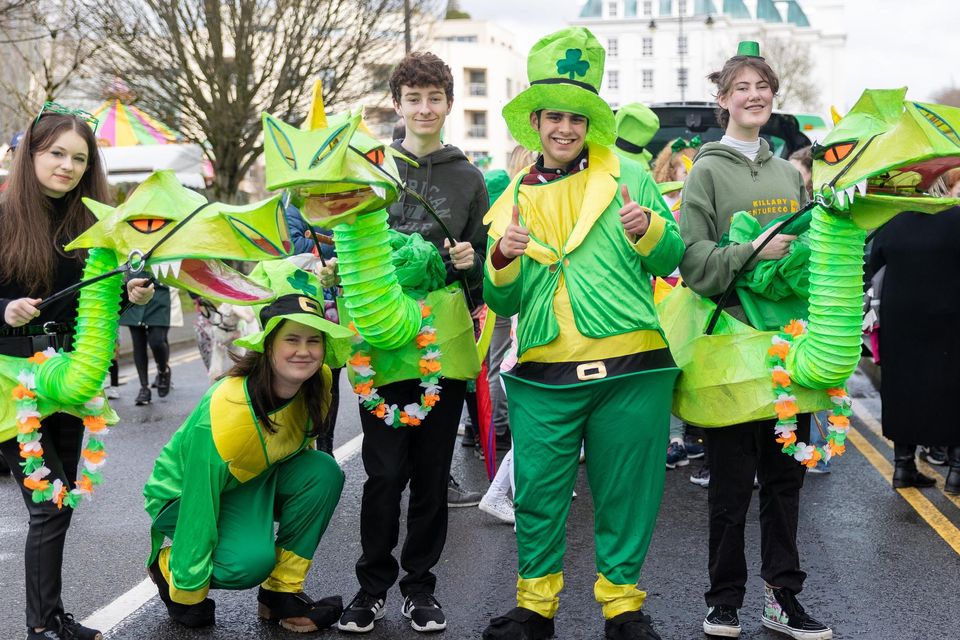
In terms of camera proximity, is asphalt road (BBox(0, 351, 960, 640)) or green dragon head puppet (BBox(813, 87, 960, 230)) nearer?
green dragon head puppet (BBox(813, 87, 960, 230))

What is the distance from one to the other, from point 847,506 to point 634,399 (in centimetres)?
295

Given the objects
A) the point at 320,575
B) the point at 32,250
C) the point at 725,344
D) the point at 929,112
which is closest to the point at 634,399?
the point at 725,344

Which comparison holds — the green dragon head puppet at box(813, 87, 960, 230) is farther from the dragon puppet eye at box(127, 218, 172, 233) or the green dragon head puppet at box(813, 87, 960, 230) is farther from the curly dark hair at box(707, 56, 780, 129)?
the dragon puppet eye at box(127, 218, 172, 233)

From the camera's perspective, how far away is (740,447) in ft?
13.6

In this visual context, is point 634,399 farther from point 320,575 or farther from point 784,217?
point 320,575

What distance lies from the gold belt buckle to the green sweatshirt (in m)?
0.56

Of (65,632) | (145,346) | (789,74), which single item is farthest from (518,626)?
(789,74)

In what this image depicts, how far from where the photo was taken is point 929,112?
138 inches

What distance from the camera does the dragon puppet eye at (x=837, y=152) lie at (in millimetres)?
3678

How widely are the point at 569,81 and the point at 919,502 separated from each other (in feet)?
12.6

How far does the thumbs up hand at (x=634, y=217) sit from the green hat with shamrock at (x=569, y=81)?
1.10 feet

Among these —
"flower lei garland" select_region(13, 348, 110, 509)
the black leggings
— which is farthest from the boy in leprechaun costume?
the black leggings

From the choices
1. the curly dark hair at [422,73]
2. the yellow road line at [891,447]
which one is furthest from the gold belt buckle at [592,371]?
the yellow road line at [891,447]

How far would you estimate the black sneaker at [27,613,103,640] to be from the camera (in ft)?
13.2
